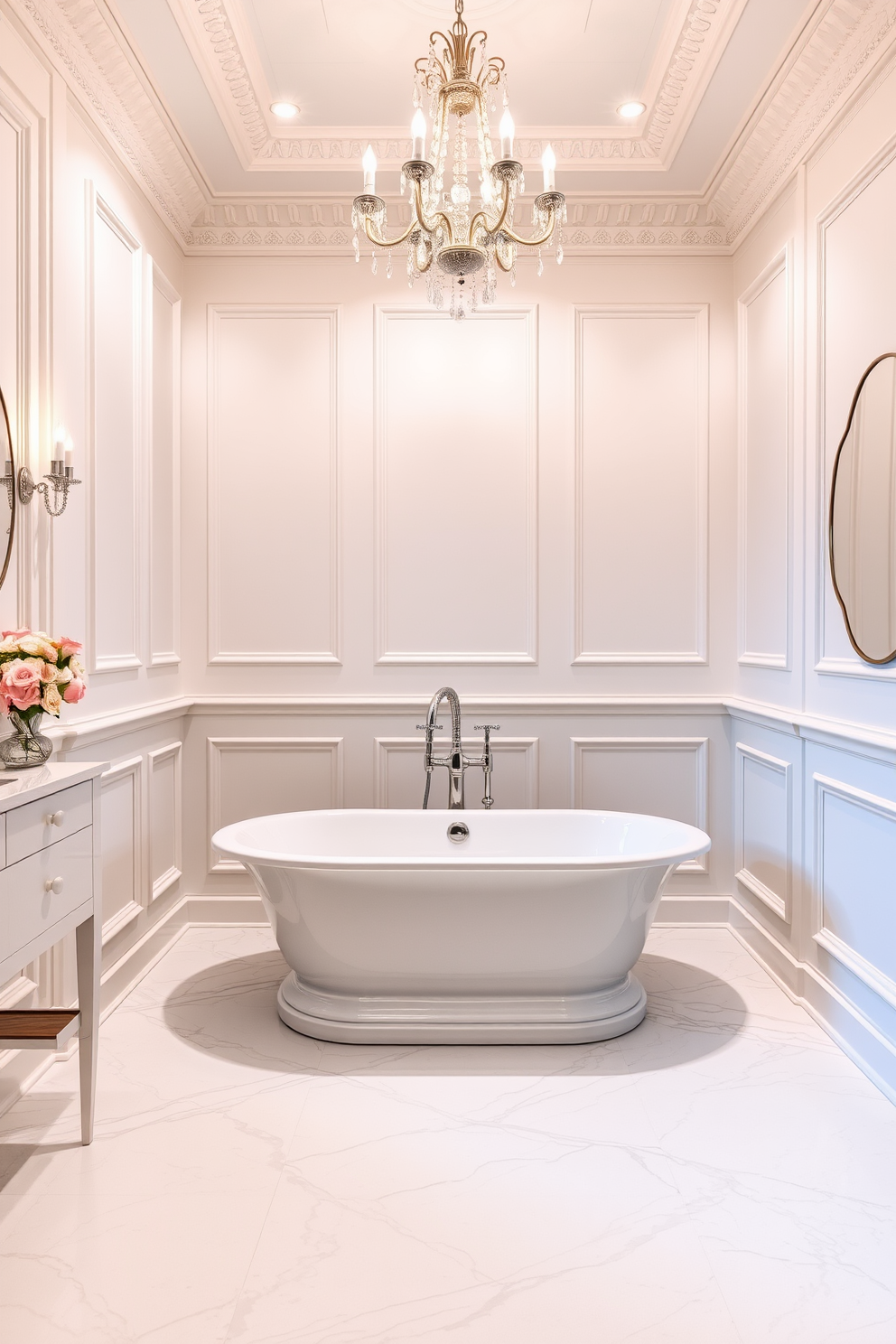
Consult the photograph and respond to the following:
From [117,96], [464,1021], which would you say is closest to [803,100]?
[117,96]

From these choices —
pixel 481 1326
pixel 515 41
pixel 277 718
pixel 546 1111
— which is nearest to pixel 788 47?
pixel 515 41

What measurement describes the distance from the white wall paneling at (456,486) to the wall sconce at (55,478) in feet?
4.48

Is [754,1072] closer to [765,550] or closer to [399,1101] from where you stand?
[399,1101]

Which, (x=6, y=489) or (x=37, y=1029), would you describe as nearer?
(x=37, y=1029)

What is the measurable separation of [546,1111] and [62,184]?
270 cm

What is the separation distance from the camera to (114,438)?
108 inches

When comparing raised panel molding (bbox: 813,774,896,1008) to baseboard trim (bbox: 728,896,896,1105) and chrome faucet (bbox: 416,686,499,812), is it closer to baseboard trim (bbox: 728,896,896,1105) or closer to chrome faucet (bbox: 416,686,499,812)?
baseboard trim (bbox: 728,896,896,1105)

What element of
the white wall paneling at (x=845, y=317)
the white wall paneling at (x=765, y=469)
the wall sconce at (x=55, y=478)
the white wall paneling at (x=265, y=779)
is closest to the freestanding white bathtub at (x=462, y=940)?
the white wall paneling at (x=845, y=317)

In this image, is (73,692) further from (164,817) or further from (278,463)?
(278,463)

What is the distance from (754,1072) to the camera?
2262mm

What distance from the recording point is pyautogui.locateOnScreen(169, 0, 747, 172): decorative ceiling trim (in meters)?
2.40

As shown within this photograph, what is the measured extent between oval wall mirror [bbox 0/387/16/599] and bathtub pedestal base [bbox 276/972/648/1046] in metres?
1.45

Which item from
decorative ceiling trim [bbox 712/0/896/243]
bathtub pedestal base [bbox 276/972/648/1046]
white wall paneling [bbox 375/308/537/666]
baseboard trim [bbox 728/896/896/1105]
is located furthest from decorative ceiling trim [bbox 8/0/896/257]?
bathtub pedestal base [bbox 276/972/648/1046]

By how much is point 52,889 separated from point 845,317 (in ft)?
8.22
